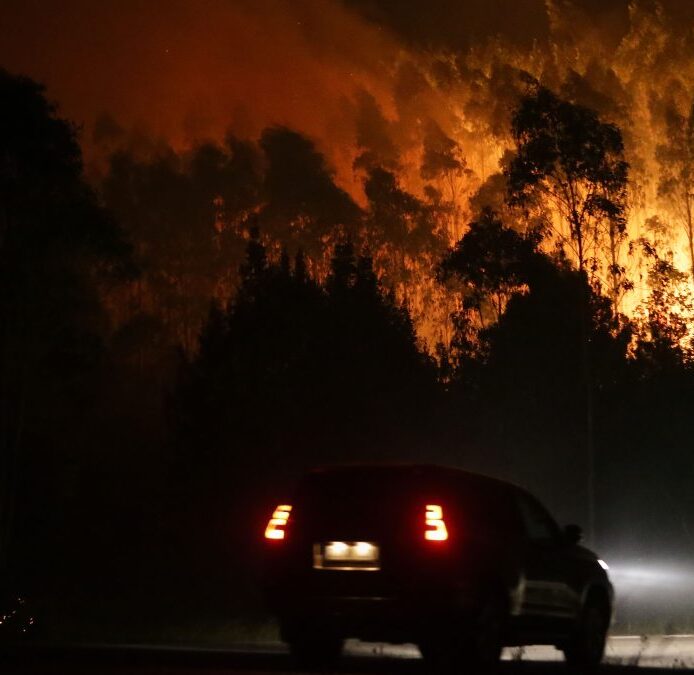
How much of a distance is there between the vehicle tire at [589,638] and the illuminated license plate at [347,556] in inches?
103

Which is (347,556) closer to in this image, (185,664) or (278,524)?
(278,524)

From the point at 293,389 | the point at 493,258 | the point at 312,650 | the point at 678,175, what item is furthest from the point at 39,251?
the point at 678,175

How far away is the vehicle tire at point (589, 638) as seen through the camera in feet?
43.5

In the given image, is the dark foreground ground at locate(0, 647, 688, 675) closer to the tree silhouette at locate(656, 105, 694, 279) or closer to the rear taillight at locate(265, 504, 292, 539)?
the rear taillight at locate(265, 504, 292, 539)

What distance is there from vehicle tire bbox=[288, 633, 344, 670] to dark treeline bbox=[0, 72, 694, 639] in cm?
673

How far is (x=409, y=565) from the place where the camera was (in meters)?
11.4

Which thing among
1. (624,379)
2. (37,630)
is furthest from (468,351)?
(37,630)

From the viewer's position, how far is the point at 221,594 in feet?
116

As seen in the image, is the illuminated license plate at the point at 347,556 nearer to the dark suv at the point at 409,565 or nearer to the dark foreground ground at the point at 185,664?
the dark suv at the point at 409,565

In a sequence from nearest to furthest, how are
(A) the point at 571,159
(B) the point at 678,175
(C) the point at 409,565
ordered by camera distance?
(C) the point at 409,565
(A) the point at 571,159
(B) the point at 678,175

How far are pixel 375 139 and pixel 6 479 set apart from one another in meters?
62.7

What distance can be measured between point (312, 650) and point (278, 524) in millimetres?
1241

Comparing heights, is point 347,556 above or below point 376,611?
above

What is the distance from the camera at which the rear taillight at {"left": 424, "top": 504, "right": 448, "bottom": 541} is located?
11.4 m
